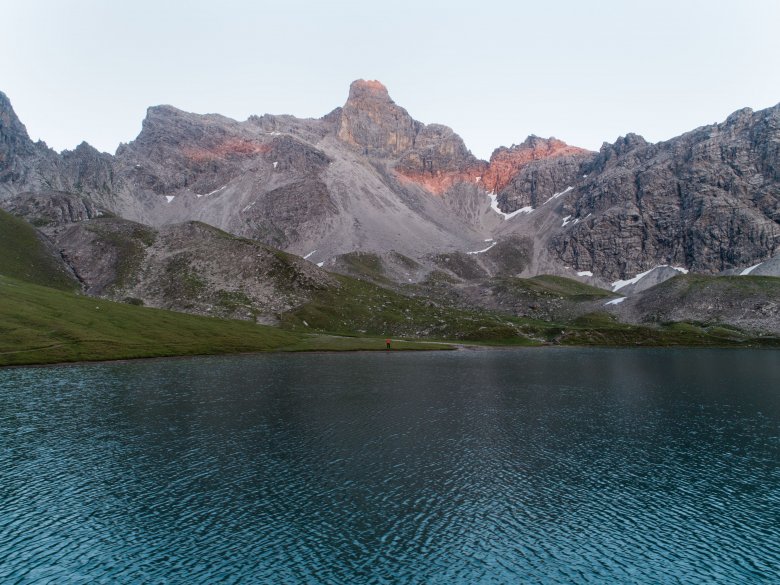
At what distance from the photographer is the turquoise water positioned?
30.0m

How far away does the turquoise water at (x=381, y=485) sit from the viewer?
30031 mm

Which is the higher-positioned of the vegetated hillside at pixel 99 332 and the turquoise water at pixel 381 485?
the vegetated hillside at pixel 99 332

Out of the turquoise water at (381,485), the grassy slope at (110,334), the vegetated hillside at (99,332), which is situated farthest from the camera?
the grassy slope at (110,334)

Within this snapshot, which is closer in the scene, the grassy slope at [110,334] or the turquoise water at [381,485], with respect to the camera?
the turquoise water at [381,485]

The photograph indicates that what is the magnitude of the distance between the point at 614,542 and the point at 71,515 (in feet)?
124

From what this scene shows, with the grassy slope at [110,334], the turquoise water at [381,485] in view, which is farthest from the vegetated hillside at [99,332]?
Result: the turquoise water at [381,485]

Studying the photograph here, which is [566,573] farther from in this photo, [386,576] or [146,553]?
[146,553]

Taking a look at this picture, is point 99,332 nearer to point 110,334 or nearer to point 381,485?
point 110,334

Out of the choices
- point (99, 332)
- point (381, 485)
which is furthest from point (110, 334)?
point (381, 485)

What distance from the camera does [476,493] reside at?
41.1 meters

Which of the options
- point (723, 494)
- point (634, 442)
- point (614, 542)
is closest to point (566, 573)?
point (614, 542)

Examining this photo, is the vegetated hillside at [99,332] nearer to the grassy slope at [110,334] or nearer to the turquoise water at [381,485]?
the grassy slope at [110,334]

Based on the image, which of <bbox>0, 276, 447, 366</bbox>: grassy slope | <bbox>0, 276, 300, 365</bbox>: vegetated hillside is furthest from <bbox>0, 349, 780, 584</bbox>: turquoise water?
<bbox>0, 276, 300, 365</bbox>: vegetated hillside

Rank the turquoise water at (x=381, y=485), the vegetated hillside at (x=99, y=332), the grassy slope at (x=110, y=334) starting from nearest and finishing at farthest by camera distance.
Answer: the turquoise water at (x=381, y=485)
the vegetated hillside at (x=99, y=332)
the grassy slope at (x=110, y=334)
